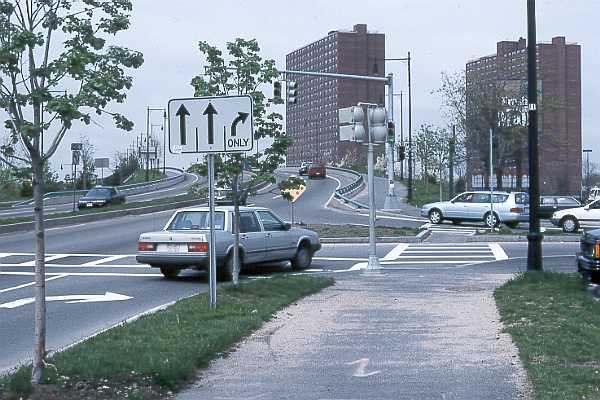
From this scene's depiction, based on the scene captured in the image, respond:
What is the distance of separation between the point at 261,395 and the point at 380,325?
4.07m

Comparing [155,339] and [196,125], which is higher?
[196,125]

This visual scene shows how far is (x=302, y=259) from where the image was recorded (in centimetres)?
2194

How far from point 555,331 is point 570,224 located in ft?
86.8

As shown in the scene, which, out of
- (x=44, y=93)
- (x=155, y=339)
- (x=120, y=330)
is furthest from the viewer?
(x=120, y=330)

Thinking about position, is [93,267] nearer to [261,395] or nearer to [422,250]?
[422,250]

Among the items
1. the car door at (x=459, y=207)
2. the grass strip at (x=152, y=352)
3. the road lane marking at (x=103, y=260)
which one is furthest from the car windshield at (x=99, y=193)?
the grass strip at (x=152, y=352)

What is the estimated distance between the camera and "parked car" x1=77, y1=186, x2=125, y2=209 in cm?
5391

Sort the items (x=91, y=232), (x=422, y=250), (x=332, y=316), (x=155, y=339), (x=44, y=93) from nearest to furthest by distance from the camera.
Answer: (x=44, y=93) < (x=155, y=339) < (x=332, y=316) < (x=422, y=250) < (x=91, y=232)

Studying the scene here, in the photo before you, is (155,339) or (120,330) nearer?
(155,339)

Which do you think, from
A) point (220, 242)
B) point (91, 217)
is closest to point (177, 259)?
point (220, 242)

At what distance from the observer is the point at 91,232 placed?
34656 millimetres

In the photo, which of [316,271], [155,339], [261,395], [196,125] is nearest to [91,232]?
[316,271]

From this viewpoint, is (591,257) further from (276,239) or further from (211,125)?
(276,239)

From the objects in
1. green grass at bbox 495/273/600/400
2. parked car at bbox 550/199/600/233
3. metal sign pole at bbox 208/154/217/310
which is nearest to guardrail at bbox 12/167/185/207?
parked car at bbox 550/199/600/233
